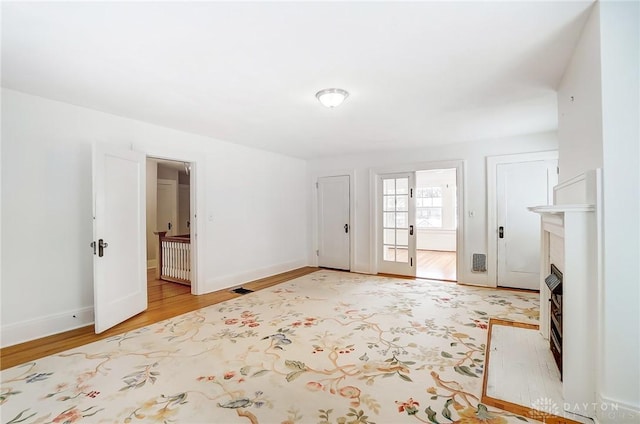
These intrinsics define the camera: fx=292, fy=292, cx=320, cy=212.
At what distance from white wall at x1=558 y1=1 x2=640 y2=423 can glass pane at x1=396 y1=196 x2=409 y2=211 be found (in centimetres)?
391

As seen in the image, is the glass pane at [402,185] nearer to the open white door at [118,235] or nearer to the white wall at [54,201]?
the white wall at [54,201]

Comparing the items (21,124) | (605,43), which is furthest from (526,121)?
(21,124)

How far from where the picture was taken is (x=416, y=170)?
5.37m

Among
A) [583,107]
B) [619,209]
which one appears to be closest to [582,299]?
[619,209]

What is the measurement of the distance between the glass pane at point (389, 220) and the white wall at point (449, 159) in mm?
319

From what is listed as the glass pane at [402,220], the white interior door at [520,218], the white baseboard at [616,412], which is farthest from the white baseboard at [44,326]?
the white interior door at [520,218]

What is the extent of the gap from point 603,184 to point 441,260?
6.22 metres

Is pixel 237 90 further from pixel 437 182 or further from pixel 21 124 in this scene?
pixel 437 182

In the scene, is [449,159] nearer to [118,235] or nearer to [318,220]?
[318,220]

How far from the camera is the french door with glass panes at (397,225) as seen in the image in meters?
5.50

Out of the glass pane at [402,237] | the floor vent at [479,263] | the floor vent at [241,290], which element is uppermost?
the glass pane at [402,237]

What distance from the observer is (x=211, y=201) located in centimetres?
461

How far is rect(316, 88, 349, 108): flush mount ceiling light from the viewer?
2742 millimetres

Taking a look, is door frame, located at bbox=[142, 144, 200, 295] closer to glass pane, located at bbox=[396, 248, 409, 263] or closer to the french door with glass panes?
the french door with glass panes
